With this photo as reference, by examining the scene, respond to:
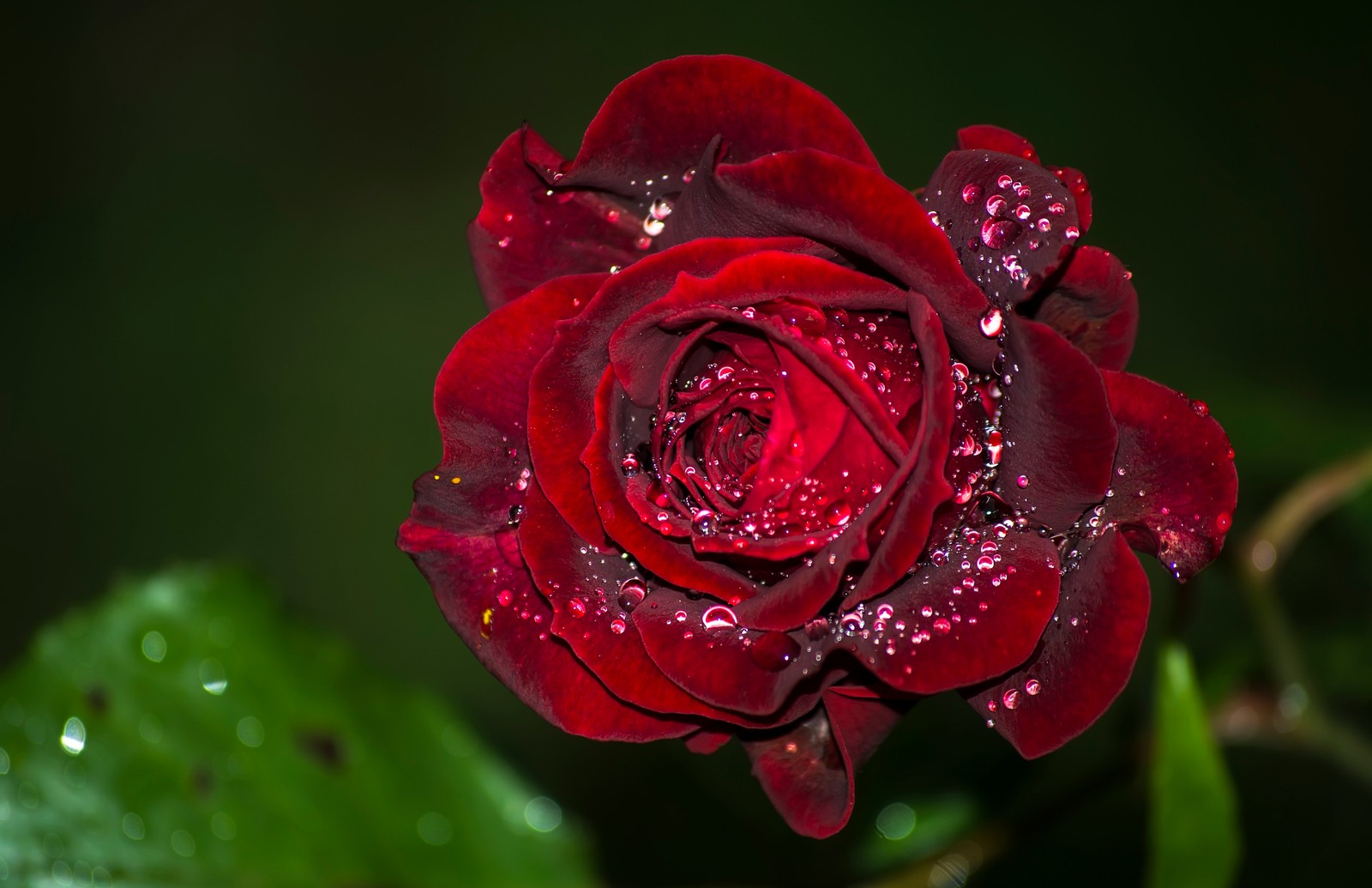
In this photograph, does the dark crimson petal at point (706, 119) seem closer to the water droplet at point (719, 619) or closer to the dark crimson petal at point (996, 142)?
the dark crimson petal at point (996, 142)

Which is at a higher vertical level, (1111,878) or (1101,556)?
(1101,556)

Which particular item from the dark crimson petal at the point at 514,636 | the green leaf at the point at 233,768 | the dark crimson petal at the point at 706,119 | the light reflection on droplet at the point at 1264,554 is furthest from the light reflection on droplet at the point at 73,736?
the light reflection on droplet at the point at 1264,554

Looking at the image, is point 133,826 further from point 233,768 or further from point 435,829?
point 435,829

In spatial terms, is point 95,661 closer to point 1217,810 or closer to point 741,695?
point 741,695

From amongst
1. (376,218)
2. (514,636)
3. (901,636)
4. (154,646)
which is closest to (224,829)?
(154,646)

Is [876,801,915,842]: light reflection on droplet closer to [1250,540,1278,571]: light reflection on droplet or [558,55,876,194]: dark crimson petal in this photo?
[1250,540,1278,571]: light reflection on droplet

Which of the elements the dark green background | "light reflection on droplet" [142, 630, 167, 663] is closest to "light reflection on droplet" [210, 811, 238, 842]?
"light reflection on droplet" [142, 630, 167, 663]

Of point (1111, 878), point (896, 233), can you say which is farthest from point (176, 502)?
point (896, 233)
